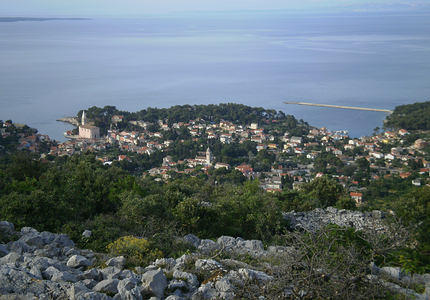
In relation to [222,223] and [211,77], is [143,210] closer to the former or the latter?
[222,223]

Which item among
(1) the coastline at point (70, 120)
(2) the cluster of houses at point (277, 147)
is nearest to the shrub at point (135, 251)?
(2) the cluster of houses at point (277, 147)

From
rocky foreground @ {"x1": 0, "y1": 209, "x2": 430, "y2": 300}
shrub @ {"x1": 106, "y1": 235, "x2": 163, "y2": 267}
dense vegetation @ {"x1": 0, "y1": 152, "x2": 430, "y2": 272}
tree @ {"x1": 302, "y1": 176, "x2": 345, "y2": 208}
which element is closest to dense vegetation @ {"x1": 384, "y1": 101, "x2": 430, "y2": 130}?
tree @ {"x1": 302, "y1": 176, "x2": 345, "y2": 208}

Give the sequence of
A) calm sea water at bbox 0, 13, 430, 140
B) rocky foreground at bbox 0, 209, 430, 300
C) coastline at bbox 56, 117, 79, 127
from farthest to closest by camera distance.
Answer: calm sea water at bbox 0, 13, 430, 140
coastline at bbox 56, 117, 79, 127
rocky foreground at bbox 0, 209, 430, 300

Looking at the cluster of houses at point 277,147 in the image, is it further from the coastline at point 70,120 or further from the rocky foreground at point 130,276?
the rocky foreground at point 130,276

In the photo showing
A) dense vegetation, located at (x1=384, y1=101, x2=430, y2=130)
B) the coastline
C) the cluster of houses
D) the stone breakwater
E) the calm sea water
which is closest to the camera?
the stone breakwater

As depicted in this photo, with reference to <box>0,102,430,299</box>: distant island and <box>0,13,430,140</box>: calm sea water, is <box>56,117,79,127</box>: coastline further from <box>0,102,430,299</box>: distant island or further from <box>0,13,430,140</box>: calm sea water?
<box>0,102,430,299</box>: distant island

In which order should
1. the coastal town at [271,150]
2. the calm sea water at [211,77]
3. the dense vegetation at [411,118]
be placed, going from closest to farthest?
the coastal town at [271,150], the dense vegetation at [411,118], the calm sea water at [211,77]

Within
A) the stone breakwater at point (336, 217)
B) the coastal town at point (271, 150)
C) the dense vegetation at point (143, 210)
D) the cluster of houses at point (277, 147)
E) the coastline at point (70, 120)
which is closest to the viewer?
the dense vegetation at point (143, 210)
